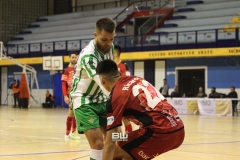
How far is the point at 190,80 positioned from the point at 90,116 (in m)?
23.9

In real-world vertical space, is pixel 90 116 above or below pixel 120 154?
above

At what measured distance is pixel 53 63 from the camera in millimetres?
33906

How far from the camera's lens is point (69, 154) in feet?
29.2

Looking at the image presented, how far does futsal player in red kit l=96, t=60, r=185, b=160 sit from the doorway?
77.8ft

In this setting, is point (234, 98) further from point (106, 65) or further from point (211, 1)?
point (106, 65)

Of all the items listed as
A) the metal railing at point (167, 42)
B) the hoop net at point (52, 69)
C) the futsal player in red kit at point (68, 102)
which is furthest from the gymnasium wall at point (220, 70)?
the futsal player in red kit at point (68, 102)

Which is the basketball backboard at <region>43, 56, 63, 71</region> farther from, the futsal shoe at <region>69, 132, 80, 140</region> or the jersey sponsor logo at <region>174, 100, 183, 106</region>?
the futsal shoe at <region>69, 132, 80, 140</region>

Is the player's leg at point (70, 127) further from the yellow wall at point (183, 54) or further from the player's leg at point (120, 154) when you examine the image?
the yellow wall at point (183, 54)

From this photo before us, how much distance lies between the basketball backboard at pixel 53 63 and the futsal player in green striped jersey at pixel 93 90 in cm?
2748

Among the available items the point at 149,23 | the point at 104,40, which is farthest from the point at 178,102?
the point at 104,40

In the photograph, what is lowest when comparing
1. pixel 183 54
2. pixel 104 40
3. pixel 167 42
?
pixel 104 40

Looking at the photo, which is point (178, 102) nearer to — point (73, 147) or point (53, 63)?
point (53, 63)

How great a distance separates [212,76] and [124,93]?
79.0 feet

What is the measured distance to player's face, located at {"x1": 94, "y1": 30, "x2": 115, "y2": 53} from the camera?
5.76 meters
